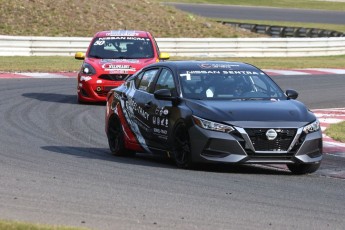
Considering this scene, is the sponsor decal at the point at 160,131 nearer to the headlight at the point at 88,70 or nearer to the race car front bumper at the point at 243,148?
the race car front bumper at the point at 243,148

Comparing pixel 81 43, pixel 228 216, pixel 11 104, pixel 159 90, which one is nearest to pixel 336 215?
pixel 228 216

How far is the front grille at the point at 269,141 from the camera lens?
11.5 m

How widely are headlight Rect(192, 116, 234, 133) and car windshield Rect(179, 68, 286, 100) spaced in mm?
724

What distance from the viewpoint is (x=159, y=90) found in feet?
41.0

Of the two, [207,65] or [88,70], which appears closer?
[207,65]

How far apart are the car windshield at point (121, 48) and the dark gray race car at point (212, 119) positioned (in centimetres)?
810

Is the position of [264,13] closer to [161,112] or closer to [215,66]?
[215,66]

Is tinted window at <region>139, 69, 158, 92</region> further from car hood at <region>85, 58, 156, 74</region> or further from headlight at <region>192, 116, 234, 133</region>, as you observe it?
car hood at <region>85, 58, 156, 74</region>

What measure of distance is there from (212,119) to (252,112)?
18.1 inches

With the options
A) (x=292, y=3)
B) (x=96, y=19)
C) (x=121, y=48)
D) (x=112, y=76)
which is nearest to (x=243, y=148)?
(x=112, y=76)

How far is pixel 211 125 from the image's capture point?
11.6 m

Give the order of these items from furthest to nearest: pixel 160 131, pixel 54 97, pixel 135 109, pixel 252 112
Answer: pixel 54 97 → pixel 135 109 → pixel 160 131 → pixel 252 112

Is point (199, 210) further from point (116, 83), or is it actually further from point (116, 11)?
point (116, 11)

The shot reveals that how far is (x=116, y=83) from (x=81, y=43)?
12.4 metres
